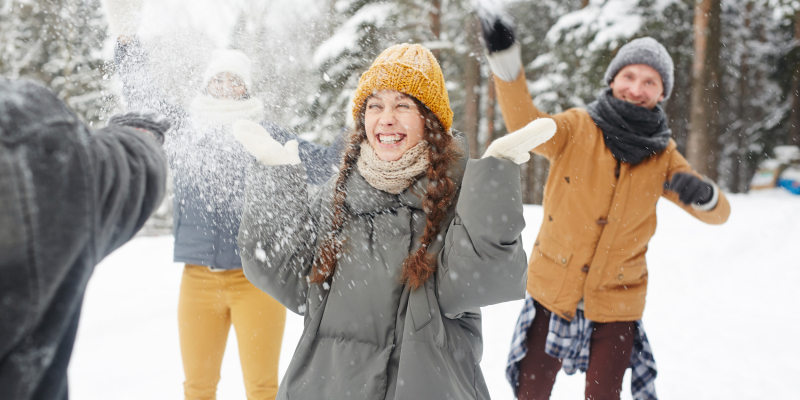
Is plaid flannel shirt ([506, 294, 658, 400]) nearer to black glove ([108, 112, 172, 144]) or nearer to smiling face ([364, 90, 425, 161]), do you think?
smiling face ([364, 90, 425, 161])

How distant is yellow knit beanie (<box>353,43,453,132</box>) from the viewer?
1.82 metres

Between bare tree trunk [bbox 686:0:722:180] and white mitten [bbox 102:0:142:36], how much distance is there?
1033cm

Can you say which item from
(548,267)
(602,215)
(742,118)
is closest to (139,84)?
(548,267)

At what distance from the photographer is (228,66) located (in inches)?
103

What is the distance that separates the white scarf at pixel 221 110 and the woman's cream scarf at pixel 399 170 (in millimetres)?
1152

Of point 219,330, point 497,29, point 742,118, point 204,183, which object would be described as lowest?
point 742,118

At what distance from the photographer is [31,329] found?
730 millimetres

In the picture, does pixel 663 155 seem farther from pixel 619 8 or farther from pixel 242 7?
pixel 619 8

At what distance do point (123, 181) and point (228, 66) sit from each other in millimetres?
1997

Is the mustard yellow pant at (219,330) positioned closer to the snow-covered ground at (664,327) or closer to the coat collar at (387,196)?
the snow-covered ground at (664,327)

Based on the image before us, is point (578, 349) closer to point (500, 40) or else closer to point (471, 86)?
point (500, 40)

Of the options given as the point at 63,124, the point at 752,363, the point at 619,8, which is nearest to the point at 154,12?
the point at 63,124

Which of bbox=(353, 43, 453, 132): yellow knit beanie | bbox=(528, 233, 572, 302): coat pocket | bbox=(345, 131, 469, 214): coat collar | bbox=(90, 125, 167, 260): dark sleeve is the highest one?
bbox=(353, 43, 453, 132): yellow knit beanie

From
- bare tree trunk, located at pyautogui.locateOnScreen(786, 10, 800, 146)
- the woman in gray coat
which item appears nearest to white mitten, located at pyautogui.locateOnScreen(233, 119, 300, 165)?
the woman in gray coat
